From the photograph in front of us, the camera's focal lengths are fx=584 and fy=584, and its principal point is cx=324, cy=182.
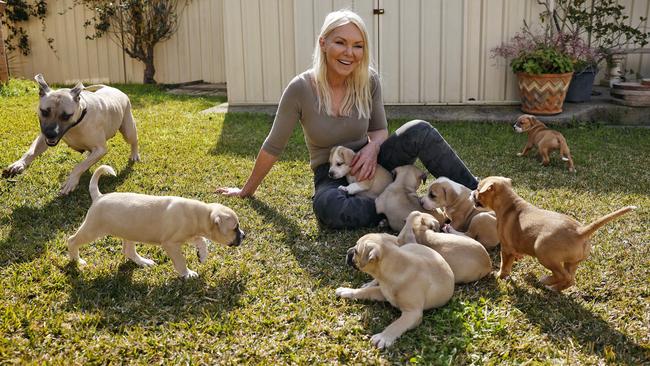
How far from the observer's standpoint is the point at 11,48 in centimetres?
1415

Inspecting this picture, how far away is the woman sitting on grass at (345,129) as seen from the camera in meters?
4.35

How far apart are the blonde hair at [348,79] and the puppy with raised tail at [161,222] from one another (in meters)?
1.60

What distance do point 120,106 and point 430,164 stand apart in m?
3.14

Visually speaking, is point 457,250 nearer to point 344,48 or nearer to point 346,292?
point 346,292

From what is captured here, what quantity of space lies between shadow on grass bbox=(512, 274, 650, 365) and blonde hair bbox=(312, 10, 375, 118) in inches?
79.0

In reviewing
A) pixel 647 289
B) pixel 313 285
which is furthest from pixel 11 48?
pixel 647 289

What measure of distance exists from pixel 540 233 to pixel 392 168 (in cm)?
178

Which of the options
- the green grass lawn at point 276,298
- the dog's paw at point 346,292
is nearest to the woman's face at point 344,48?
the green grass lawn at point 276,298

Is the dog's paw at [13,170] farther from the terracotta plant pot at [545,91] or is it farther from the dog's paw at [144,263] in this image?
the terracotta plant pot at [545,91]

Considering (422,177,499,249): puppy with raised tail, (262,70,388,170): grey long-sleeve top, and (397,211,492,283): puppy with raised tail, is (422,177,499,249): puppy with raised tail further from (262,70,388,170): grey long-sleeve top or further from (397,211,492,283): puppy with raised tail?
(262,70,388,170): grey long-sleeve top

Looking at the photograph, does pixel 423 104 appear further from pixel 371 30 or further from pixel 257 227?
pixel 257 227

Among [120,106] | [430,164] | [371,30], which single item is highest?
[371,30]

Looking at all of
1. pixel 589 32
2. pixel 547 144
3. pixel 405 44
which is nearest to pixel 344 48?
pixel 547 144

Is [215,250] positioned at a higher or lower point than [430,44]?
lower
